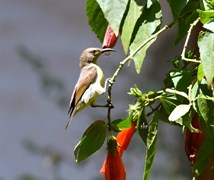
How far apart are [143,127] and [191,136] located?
0.15ft

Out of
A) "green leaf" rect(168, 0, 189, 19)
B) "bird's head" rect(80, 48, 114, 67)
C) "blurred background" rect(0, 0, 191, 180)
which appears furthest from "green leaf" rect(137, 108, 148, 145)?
"blurred background" rect(0, 0, 191, 180)

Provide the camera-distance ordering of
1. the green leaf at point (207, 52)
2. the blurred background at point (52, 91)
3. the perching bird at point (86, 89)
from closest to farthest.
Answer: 1. the green leaf at point (207, 52)
2. the perching bird at point (86, 89)
3. the blurred background at point (52, 91)

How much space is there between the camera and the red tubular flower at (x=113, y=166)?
2.43 ft

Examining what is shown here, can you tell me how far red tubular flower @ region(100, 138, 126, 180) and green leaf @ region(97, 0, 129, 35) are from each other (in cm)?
14

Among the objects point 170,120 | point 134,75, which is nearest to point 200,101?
point 170,120

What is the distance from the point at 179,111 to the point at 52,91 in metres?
1.98

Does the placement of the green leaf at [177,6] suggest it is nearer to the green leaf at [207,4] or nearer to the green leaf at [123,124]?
the green leaf at [207,4]

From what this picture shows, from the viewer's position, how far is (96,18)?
0.76 m

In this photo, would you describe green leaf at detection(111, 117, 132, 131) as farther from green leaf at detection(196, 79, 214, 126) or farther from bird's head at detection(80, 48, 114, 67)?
bird's head at detection(80, 48, 114, 67)

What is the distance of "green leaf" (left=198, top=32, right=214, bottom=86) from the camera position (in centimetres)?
65

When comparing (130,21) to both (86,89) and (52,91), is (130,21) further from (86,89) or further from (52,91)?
(52,91)

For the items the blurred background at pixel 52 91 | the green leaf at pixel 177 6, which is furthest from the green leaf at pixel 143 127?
the blurred background at pixel 52 91

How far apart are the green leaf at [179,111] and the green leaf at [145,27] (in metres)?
0.05

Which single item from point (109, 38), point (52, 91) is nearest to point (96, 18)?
point (109, 38)
